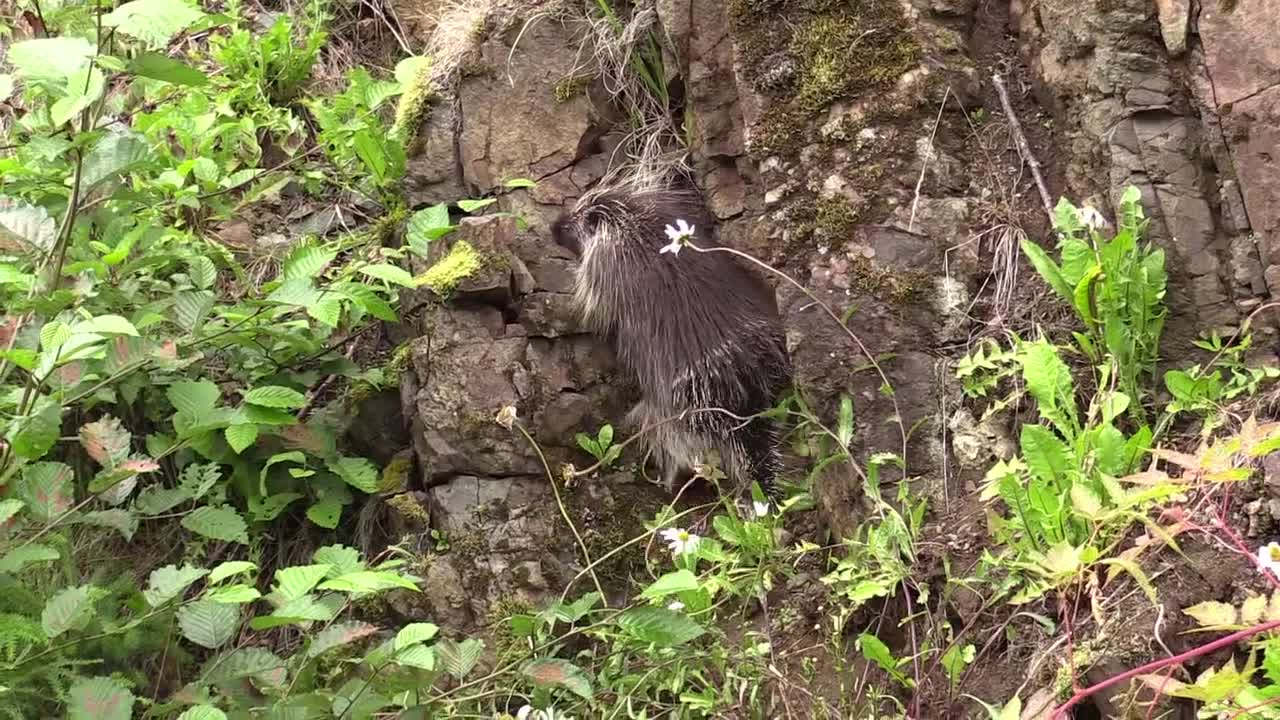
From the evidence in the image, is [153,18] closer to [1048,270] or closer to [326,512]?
[326,512]

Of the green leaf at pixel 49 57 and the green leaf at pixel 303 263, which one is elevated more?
the green leaf at pixel 49 57

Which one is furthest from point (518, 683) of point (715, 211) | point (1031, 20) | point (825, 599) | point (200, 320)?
point (1031, 20)

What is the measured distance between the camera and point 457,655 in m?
2.22

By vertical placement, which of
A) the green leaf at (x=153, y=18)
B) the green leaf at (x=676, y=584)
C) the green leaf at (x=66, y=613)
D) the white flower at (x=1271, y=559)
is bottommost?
the green leaf at (x=676, y=584)

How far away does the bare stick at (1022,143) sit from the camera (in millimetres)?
2633

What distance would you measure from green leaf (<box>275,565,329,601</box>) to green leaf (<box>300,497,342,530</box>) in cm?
105

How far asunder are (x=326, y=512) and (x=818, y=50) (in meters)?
1.94

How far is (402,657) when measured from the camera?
1.97 m

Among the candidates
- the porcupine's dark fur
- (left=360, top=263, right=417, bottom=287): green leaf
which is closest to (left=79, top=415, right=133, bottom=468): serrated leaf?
(left=360, top=263, right=417, bottom=287): green leaf

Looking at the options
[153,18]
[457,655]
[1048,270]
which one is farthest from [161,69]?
[1048,270]

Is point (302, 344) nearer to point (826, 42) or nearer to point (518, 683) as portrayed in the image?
point (518, 683)

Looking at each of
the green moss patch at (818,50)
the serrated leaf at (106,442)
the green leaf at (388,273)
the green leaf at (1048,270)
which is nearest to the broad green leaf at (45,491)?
the serrated leaf at (106,442)

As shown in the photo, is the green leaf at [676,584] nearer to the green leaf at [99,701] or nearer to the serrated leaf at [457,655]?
the serrated leaf at [457,655]

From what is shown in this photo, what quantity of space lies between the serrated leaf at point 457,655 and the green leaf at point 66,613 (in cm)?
68
